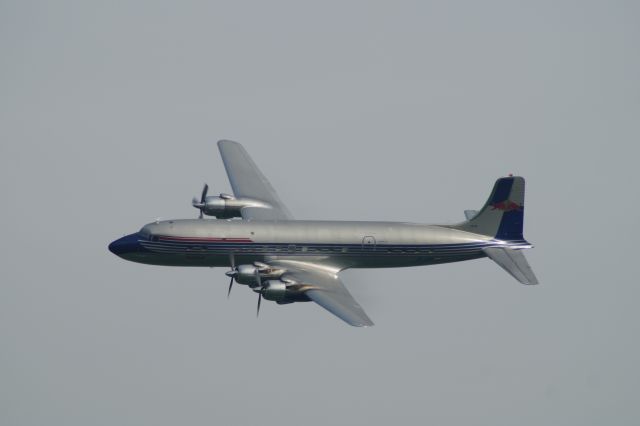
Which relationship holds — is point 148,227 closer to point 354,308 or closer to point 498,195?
point 354,308

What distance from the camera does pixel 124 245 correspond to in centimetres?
6919

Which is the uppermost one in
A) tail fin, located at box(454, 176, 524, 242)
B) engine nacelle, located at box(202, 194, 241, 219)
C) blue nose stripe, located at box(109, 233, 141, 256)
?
tail fin, located at box(454, 176, 524, 242)

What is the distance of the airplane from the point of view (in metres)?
67.6

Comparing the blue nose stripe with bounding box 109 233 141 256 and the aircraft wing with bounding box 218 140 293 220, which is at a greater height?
the aircraft wing with bounding box 218 140 293 220

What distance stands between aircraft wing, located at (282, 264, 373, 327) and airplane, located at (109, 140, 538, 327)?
8 cm

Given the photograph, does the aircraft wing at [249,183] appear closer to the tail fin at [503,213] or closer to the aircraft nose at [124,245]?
the aircraft nose at [124,245]

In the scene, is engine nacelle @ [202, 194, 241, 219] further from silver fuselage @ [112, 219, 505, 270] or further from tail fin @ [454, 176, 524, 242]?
tail fin @ [454, 176, 524, 242]

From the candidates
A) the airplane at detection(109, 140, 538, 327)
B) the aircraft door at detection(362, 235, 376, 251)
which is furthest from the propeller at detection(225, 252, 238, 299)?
the aircraft door at detection(362, 235, 376, 251)

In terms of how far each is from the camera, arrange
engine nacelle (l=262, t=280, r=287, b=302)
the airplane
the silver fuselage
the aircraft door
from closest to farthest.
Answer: engine nacelle (l=262, t=280, r=287, b=302) → the airplane → the silver fuselage → the aircraft door

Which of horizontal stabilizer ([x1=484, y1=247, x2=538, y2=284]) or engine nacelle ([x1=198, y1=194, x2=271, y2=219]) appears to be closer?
horizontal stabilizer ([x1=484, y1=247, x2=538, y2=284])

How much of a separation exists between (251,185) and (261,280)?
11.7 meters

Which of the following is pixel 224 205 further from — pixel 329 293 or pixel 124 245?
pixel 329 293

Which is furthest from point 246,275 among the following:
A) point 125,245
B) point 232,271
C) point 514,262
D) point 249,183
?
point 514,262

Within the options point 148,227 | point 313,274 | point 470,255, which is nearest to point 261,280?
point 313,274
